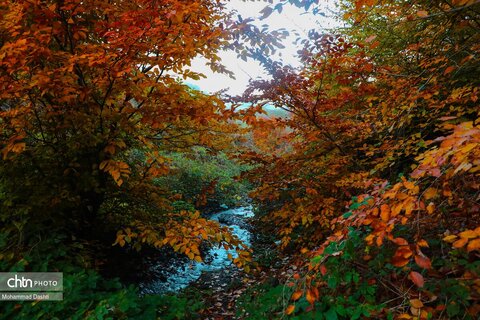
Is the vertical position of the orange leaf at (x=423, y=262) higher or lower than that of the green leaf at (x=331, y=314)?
higher

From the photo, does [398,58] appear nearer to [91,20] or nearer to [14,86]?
[91,20]

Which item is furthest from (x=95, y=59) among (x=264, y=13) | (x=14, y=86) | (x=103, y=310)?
(x=103, y=310)

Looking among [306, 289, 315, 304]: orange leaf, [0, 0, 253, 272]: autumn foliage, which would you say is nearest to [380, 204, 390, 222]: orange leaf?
[306, 289, 315, 304]: orange leaf

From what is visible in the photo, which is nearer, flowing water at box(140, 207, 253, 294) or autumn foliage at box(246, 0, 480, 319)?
autumn foliage at box(246, 0, 480, 319)

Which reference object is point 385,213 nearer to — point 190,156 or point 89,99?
point 89,99

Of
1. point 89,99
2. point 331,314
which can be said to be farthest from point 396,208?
point 89,99

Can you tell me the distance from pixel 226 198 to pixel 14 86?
30.2 ft

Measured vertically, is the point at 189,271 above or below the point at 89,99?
below

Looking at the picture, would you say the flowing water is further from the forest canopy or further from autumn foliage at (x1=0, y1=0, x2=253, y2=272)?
autumn foliage at (x1=0, y1=0, x2=253, y2=272)

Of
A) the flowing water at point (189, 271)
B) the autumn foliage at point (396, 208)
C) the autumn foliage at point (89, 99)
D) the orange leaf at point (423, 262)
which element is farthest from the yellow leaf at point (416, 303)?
the flowing water at point (189, 271)

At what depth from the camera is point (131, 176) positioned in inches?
184

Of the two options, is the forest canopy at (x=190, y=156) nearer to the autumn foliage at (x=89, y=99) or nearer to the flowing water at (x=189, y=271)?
the autumn foliage at (x=89, y=99)

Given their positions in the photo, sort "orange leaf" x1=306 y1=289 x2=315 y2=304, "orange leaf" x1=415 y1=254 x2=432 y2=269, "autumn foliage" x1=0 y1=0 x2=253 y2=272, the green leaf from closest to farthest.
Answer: "orange leaf" x1=415 y1=254 x2=432 y2=269 → "orange leaf" x1=306 y1=289 x2=315 y2=304 → the green leaf → "autumn foliage" x1=0 y1=0 x2=253 y2=272

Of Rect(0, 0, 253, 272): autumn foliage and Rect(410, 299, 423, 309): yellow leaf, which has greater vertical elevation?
Rect(0, 0, 253, 272): autumn foliage
